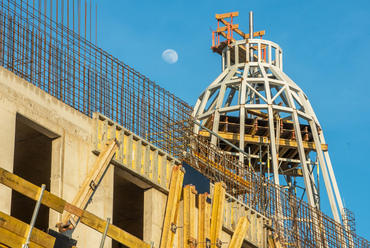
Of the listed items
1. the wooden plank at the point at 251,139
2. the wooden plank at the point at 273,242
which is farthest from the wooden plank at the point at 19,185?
the wooden plank at the point at 251,139

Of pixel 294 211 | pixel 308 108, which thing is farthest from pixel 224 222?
pixel 308 108

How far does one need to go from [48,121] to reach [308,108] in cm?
3590

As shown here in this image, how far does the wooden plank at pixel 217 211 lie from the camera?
116 feet

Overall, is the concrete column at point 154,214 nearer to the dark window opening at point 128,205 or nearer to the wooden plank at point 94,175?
the dark window opening at point 128,205

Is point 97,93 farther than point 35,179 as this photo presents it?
No

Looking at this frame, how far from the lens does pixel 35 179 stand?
114 feet

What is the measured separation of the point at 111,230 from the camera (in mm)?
26250

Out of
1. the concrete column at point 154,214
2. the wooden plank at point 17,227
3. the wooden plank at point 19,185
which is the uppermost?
the concrete column at point 154,214

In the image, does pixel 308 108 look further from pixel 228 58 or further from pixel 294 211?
pixel 294 211

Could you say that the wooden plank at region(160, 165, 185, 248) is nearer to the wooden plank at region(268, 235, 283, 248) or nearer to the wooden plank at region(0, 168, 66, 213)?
the wooden plank at region(268, 235, 283, 248)

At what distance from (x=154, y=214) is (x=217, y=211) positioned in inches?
156

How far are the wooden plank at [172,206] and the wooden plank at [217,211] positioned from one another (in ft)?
8.65

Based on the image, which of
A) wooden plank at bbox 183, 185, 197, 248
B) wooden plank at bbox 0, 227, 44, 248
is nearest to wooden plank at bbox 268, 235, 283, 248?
wooden plank at bbox 183, 185, 197, 248

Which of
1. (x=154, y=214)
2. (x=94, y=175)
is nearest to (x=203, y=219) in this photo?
(x=154, y=214)
